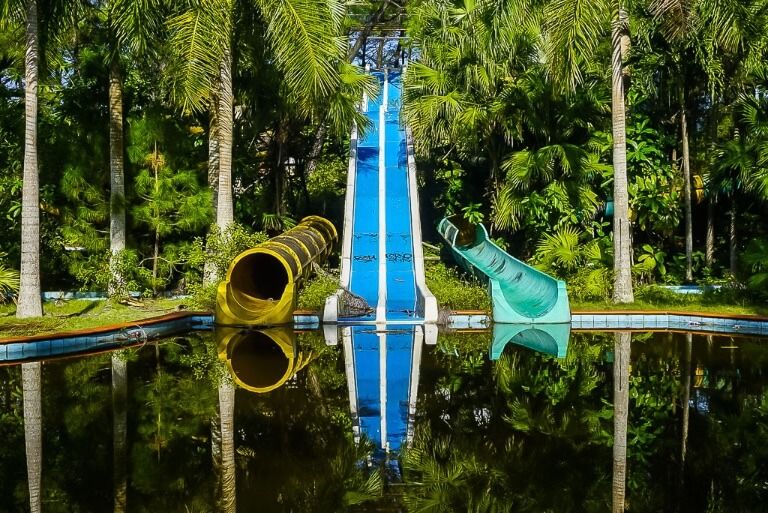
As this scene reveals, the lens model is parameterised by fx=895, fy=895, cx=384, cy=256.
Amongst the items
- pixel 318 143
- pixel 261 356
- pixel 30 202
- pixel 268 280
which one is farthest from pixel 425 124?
pixel 261 356

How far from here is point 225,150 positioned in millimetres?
15922

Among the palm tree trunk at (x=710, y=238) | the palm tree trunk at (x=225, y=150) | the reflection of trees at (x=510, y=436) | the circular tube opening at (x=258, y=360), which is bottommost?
the reflection of trees at (x=510, y=436)

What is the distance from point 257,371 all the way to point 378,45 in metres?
34.6

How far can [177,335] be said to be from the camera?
45.5 ft

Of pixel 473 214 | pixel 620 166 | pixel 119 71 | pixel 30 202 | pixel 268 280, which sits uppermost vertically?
pixel 119 71

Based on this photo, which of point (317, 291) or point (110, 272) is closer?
point (110, 272)

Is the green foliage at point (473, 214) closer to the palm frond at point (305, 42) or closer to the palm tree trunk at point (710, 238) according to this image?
the palm tree trunk at point (710, 238)

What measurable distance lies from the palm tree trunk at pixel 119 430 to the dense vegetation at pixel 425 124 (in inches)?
158

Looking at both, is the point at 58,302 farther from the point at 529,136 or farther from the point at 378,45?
the point at 378,45

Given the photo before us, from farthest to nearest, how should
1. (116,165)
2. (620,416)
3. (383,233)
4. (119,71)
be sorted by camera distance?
(383,233) → (119,71) → (116,165) → (620,416)

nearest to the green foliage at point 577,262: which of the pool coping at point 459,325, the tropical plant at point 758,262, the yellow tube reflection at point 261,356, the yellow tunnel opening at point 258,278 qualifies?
the pool coping at point 459,325

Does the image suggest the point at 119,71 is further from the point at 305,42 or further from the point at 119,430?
the point at 119,430

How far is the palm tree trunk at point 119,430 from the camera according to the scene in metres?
6.03

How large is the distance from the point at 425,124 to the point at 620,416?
12.2 meters
